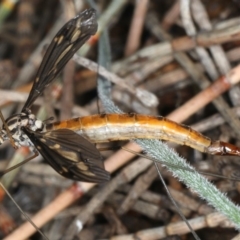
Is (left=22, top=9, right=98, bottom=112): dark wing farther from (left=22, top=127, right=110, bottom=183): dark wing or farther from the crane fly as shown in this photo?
(left=22, top=127, right=110, bottom=183): dark wing

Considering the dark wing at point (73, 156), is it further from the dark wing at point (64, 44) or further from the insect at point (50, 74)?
the dark wing at point (64, 44)

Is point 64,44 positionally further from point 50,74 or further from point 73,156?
point 73,156

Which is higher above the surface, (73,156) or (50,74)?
(50,74)

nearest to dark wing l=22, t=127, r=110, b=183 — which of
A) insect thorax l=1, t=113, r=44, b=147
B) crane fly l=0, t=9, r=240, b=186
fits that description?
crane fly l=0, t=9, r=240, b=186

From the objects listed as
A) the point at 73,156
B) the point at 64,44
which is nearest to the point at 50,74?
the point at 64,44

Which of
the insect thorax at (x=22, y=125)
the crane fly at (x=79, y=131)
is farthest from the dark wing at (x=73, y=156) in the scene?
the insect thorax at (x=22, y=125)

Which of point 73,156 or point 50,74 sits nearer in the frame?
point 73,156
